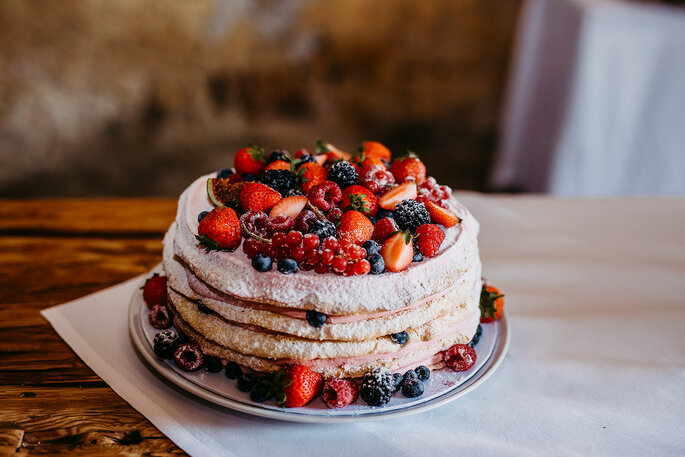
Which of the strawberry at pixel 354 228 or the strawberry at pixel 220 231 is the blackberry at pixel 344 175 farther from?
the strawberry at pixel 220 231

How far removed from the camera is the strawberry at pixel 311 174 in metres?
1.58

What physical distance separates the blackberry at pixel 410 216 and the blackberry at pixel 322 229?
184 mm

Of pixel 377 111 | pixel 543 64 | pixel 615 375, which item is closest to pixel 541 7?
pixel 543 64

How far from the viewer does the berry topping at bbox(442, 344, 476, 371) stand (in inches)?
54.1

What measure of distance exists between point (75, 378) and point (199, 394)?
353 mm

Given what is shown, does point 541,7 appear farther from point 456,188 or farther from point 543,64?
point 456,188

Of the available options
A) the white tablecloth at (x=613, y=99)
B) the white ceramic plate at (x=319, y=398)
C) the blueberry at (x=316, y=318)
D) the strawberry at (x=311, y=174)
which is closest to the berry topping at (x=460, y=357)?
the white ceramic plate at (x=319, y=398)

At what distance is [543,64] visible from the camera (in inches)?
176

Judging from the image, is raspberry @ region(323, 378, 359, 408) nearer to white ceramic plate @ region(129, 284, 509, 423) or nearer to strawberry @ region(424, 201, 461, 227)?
white ceramic plate @ region(129, 284, 509, 423)

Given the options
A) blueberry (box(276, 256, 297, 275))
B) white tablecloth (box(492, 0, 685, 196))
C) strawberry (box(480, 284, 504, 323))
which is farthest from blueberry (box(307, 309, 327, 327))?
white tablecloth (box(492, 0, 685, 196))

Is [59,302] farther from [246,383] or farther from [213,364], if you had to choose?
[246,383]

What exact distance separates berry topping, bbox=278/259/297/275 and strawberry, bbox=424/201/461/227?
17.2 inches

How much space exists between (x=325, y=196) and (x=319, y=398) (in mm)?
507

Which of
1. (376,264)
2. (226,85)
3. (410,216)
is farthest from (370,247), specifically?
(226,85)
